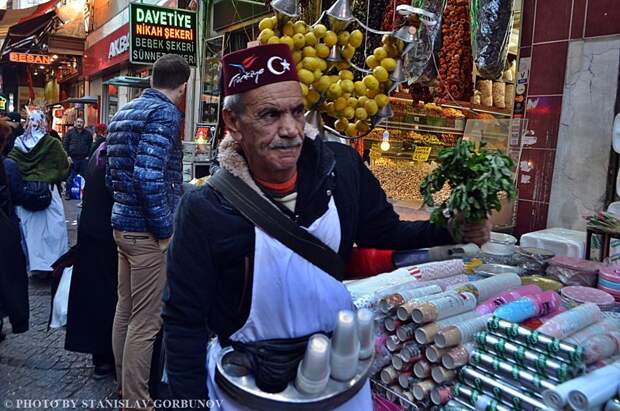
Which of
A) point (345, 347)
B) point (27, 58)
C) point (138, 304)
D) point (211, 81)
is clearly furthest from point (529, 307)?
point (27, 58)

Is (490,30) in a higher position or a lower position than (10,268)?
higher

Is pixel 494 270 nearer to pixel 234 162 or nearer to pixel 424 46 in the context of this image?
pixel 234 162

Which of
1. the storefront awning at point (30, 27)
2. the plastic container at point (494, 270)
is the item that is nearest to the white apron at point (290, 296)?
the plastic container at point (494, 270)

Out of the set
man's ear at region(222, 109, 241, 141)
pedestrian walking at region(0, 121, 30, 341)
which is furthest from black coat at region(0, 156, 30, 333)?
man's ear at region(222, 109, 241, 141)

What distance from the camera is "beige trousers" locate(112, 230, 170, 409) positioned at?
10.3 ft

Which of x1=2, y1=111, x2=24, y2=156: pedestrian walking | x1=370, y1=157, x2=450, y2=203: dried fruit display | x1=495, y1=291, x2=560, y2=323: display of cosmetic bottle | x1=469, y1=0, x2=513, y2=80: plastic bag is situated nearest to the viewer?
x1=495, y1=291, x2=560, y2=323: display of cosmetic bottle

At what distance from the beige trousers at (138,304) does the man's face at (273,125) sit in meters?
1.76

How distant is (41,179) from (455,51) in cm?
470

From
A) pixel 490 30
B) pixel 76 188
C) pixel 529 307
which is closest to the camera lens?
pixel 529 307

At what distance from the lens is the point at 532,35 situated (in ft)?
13.3

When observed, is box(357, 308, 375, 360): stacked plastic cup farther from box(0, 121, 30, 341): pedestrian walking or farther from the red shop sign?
the red shop sign

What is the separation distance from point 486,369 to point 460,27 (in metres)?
3.35

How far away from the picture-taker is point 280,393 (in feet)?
5.32

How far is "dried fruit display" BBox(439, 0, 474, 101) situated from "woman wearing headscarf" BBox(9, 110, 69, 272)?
4.42m
